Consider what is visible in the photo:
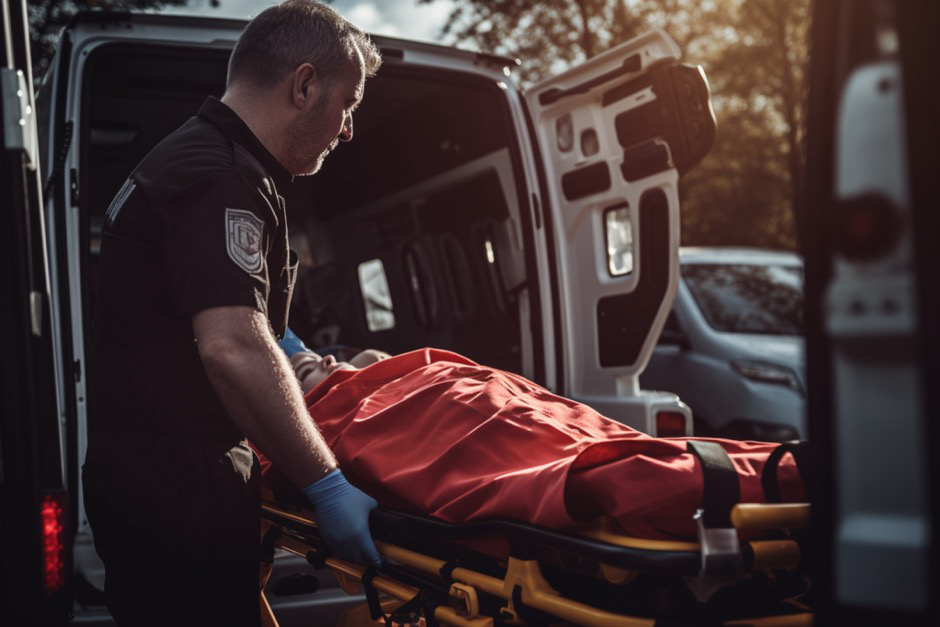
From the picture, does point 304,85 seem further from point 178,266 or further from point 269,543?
point 269,543

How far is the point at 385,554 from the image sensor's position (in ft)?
7.17

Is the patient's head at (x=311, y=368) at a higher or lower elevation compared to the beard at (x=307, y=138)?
lower

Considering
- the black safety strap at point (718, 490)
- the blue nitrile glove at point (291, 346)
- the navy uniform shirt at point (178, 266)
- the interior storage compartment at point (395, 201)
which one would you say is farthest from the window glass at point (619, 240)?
the black safety strap at point (718, 490)

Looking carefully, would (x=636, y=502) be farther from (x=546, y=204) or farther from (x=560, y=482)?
(x=546, y=204)

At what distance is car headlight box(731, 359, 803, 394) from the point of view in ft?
18.8

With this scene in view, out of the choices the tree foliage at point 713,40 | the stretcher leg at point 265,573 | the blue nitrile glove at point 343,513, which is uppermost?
the tree foliage at point 713,40

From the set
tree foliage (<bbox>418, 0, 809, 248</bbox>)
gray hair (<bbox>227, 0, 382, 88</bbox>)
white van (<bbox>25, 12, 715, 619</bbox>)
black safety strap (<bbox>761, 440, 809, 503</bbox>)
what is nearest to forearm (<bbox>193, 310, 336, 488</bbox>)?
gray hair (<bbox>227, 0, 382, 88</bbox>)

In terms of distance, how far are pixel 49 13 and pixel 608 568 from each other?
17111 millimetres

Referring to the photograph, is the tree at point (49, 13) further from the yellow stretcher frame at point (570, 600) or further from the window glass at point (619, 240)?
the yellow stretcher frame at point (570, 600)

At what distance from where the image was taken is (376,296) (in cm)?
736

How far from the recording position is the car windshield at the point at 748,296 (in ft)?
20.9

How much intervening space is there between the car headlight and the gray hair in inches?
160

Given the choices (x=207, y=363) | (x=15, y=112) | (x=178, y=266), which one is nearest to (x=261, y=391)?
(x=207, y=363)

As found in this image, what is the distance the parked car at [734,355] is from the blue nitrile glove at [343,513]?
11.7 feet
